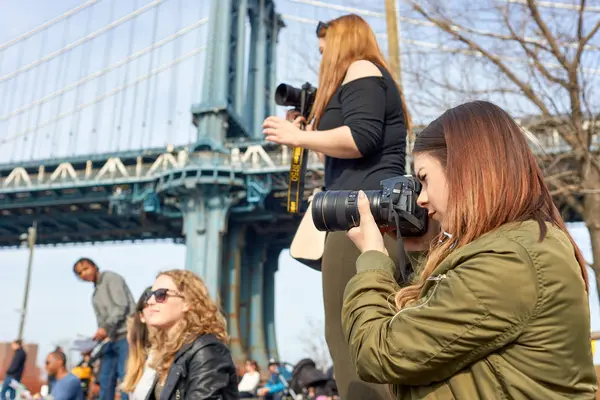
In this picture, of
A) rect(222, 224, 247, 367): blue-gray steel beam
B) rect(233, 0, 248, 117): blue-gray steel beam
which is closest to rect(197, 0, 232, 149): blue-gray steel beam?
rect(233, 0, 248, 117): blue-gray steel beam

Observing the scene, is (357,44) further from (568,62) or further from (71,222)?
(71,222)

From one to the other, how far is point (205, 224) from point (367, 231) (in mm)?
21189

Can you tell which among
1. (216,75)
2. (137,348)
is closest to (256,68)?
(216,75)

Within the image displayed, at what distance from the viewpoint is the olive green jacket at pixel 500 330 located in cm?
124

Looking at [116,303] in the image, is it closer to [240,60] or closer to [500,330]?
[500,330]

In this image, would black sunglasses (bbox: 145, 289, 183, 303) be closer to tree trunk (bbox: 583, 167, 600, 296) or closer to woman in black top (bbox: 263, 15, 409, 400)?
woman in black top (bbox: 263, 15, 409, 400)

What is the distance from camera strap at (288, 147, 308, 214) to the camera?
2.46 meters

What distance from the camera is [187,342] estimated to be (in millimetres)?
2971

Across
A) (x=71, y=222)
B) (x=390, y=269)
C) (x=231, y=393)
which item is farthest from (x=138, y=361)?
(x=71, y=222)

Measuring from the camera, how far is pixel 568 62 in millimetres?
7566

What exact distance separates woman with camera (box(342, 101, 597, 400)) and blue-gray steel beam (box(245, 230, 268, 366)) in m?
24.1

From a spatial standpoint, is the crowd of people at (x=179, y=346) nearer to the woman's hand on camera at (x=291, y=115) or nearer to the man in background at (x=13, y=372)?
the woman's hand on camera at (x=291, y=115)

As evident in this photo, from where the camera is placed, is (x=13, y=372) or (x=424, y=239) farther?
(x=13, y=372)

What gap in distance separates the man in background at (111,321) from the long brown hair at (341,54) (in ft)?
12.6
